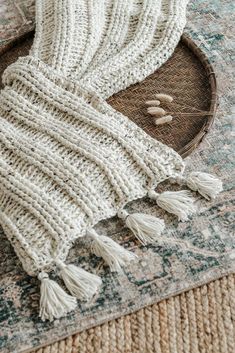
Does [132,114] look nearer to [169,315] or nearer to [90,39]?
[90,39]

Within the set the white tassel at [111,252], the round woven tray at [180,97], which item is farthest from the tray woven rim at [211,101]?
the white tassel at [111,252]

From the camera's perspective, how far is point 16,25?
147cm

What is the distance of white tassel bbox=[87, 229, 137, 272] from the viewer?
0.93 m

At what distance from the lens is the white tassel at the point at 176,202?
3.27 feet

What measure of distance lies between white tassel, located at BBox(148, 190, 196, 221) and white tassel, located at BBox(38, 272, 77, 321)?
25cm

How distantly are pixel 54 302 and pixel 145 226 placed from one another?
213 mm

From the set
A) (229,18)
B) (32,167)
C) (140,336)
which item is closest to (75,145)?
(32,167)

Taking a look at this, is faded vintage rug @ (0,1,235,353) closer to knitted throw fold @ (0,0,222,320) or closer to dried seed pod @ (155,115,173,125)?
knitted throw fold @ (0,0,222,320)

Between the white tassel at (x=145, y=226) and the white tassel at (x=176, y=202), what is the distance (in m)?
0.04

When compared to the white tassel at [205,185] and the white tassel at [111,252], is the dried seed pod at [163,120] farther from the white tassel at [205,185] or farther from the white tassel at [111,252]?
the white tassel at [111,252]

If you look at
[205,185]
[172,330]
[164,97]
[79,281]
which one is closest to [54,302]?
[79,281]

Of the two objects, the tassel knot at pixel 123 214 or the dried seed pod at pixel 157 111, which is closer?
the tassel knot at pixel 123 214

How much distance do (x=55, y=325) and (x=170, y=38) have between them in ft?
2.33

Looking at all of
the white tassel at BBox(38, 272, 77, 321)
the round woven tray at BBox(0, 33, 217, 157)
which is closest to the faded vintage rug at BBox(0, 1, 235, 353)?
the white tassel at BBox(38, 272, 77, 321)
